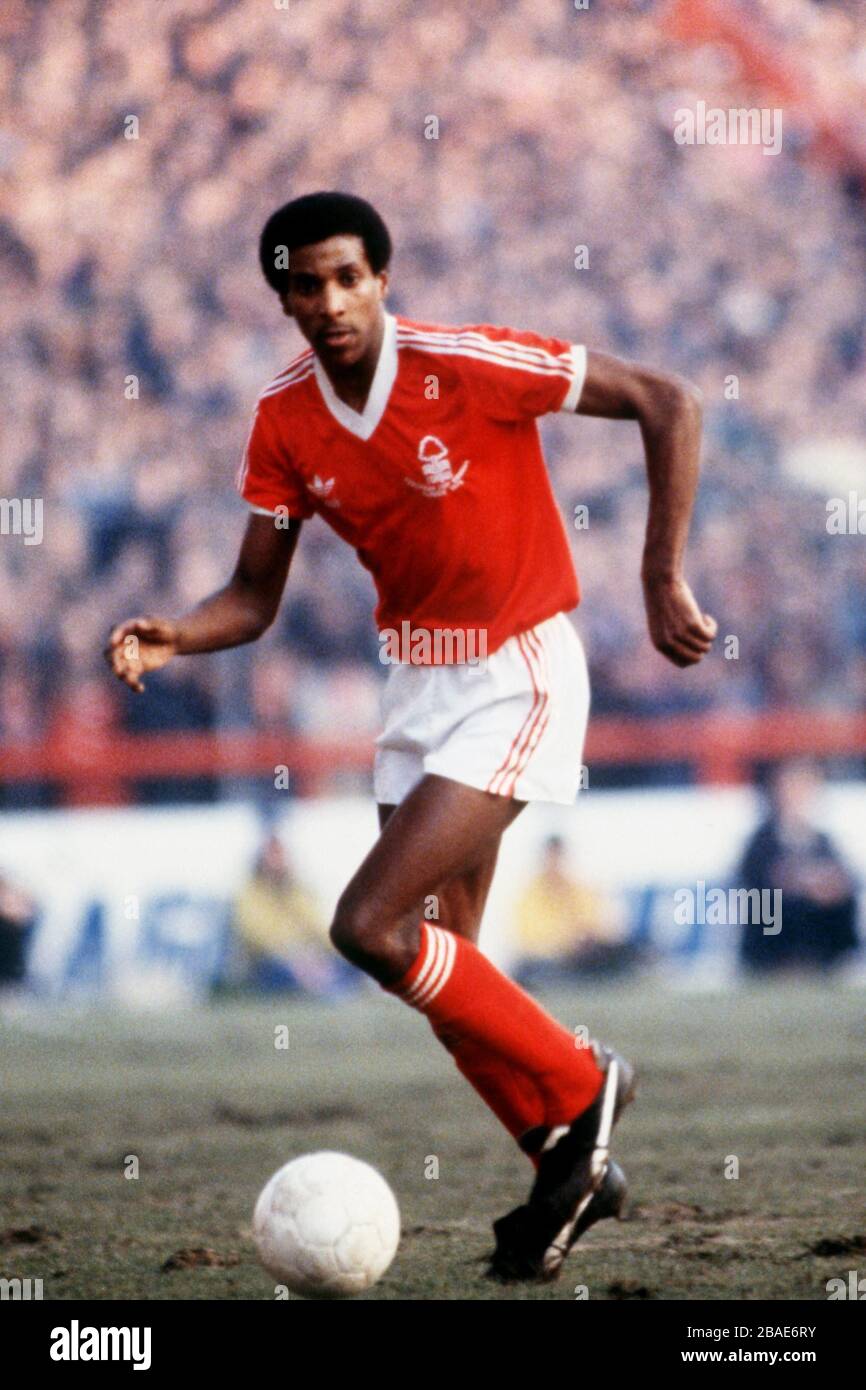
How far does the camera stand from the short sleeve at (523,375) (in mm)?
4141

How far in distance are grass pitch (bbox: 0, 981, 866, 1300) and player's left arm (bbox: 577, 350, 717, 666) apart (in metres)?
1.27

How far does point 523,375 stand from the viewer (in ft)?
13.6

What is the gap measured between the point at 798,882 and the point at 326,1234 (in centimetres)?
639

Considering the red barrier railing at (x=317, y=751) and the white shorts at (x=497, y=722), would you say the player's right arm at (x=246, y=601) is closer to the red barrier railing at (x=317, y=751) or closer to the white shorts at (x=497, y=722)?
the white shorts at (x=497, y=722)

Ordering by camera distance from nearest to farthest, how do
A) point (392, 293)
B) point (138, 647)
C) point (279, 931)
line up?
point (138, 647) → point (279, 931) → point (392, 293)

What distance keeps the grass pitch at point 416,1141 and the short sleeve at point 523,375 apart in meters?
1.75

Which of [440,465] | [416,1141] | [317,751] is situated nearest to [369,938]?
[440,465]

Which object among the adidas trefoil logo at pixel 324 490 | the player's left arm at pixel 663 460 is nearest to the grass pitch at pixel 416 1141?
the player's left arm at pixel 663 460

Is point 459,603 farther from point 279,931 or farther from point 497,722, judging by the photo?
point 279,931

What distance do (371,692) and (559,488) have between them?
196 cm

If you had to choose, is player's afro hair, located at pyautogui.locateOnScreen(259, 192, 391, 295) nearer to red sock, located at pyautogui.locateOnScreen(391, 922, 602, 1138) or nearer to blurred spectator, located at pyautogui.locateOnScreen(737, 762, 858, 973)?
red sock, located at pyautogui.locateOnScreen(391, 922, 602, 1138)

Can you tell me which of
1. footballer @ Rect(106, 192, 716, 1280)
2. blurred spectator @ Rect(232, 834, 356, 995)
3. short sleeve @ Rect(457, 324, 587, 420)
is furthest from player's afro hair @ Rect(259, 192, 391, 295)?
blurred spectator @ Rect(232, 834, 356, 995)

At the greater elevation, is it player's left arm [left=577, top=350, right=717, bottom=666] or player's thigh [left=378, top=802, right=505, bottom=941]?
player's left arm [left=577, top=350, right=717, bottom=666]

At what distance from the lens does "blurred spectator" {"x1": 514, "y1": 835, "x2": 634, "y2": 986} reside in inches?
382
